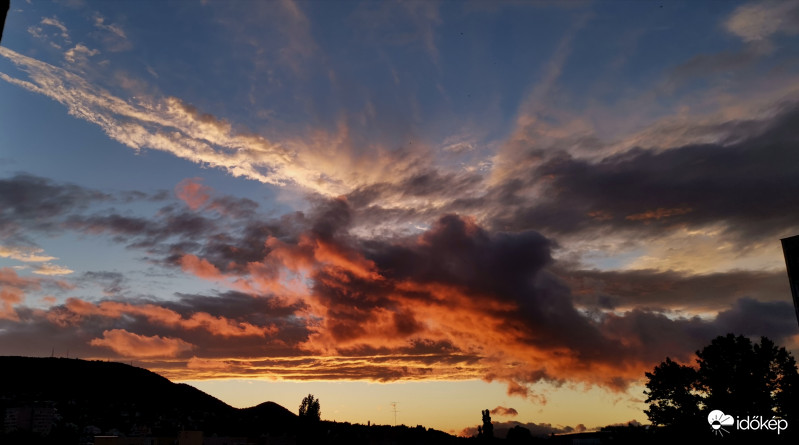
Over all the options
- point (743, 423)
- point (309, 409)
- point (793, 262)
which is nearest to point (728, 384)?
point (743, 423)

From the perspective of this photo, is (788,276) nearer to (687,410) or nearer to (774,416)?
(774,416)

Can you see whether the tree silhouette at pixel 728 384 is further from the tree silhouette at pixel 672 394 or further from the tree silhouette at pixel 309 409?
the tree silhouette at pixel 309 409

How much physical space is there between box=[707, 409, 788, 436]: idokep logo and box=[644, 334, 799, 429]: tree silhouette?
1.08m

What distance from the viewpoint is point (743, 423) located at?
2512 inches

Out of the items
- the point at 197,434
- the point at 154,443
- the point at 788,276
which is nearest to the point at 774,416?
the point at 788,276

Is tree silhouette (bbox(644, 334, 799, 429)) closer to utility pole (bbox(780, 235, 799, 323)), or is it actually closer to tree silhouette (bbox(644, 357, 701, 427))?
tree silhouette (bbox(644, 357, 701, 427))

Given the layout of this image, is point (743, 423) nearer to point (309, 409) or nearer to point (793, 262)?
point (793, 262)

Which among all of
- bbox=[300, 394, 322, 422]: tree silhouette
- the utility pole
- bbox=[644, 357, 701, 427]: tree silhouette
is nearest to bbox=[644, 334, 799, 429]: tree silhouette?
bbox=[644, 357, 701, 427]: tree silhouette

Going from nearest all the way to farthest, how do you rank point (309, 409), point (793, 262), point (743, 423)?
1. point (793, 262)
2. point (743, 423)
3. point (309, 409)

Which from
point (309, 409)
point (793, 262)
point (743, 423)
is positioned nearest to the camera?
point (793, 262)

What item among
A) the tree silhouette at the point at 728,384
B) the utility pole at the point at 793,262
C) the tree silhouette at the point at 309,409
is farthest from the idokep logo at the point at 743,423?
the tree silhouette at the point at 309,409

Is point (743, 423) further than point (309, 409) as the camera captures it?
No

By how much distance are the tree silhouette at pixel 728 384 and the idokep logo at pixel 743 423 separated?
3.53 feet

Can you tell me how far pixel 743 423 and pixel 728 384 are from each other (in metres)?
A: 6.05
